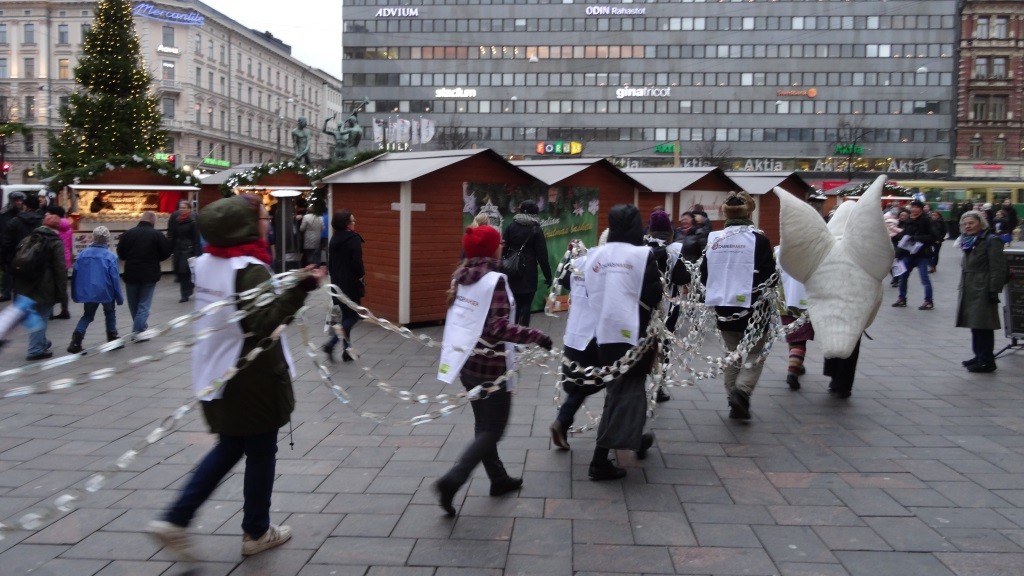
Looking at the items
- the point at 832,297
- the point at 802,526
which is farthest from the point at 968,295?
the point at 802,526

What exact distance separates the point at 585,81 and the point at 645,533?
75.1 m

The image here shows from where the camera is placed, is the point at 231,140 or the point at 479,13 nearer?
the point at 479,13

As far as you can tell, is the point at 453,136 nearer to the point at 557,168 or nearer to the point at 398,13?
the point at 398,13

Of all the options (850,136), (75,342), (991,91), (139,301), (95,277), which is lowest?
(75,342)

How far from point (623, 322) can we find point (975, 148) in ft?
249

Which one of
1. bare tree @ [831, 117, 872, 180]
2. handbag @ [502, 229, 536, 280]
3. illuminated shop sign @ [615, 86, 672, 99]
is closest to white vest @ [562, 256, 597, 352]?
handbag @ [502, 229, 536, 280]

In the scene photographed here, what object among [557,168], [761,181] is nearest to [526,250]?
[557,168]

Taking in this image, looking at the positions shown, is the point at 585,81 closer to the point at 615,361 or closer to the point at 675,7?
the point at 675,7

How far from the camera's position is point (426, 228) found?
12.7 meters

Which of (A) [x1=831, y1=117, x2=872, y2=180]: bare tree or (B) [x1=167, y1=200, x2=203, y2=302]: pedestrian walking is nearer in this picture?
(B) [x1=167, y1=200, x2=203, y2=302]: pedestrian walking

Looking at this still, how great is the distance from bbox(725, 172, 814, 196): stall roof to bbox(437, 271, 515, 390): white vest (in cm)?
1558

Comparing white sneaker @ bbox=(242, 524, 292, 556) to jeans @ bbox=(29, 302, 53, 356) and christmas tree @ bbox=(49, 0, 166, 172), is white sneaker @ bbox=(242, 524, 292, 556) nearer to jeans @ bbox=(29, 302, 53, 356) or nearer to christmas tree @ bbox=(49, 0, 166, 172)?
jeans @ bbox=(29, 302, 53, 356)

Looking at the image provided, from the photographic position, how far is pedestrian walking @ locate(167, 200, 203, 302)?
50.7ft

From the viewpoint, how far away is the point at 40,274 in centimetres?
1013
